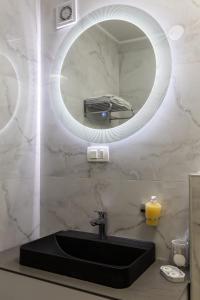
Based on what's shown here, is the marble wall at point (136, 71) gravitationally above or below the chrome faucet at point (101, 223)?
above

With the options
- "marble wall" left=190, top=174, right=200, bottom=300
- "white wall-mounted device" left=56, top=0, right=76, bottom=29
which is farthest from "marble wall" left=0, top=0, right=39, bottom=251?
"marble wall" left=190, top=174, right=200, bottom=300

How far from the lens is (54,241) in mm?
1393

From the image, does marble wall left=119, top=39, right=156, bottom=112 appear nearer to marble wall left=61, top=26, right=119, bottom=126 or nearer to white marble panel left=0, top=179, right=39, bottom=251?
marble wall left=61, top=26, right=119, bottom=126

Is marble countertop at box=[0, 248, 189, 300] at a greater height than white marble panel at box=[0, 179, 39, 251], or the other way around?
white marble panel at box=[0, 179, 39, 251]

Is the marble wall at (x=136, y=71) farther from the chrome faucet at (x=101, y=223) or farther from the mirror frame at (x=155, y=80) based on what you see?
the chrome faucet at (x=101, y=223)

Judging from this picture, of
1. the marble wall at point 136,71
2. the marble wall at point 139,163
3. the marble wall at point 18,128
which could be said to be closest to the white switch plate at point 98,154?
the marble wall at point 139,163

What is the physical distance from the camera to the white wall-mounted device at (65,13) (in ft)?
5.15

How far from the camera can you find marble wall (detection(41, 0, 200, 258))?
4.04 ft

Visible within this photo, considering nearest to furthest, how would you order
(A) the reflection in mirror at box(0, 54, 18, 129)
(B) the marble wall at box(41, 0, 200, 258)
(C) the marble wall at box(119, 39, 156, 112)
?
(B) the marble wall at box(41, 0, 200, 258) → (C) the marble wall at box(119, 39, 156, 112) → (A) the reflection in mirror at box(0, 54, 18, 129)

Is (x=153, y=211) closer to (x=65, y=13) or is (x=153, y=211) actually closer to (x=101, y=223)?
(x=101, y=223)

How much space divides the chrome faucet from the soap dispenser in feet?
0.79

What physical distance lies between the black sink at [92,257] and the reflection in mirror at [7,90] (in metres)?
0.66

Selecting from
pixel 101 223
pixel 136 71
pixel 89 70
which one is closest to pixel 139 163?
pixel 101 223

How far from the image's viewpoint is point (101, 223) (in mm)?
1382
